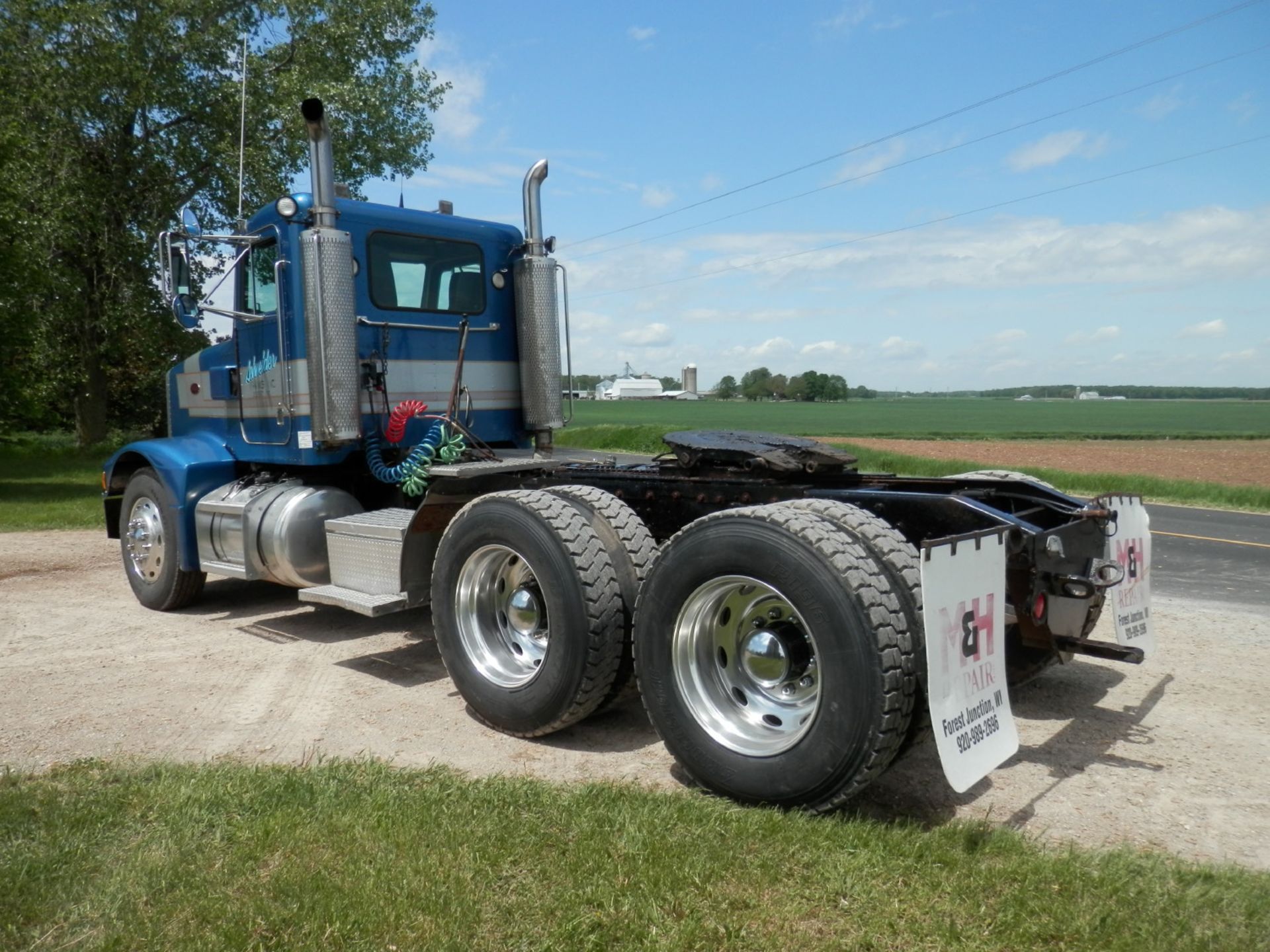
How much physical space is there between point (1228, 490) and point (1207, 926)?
55.7 ft

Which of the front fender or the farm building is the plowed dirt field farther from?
the farm building

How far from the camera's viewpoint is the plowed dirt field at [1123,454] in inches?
1001

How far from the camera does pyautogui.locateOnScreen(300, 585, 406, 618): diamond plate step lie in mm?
5473

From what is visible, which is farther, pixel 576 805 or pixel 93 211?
pixel 93 211

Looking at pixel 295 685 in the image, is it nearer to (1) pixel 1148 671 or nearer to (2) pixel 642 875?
(2) pixel 642 875

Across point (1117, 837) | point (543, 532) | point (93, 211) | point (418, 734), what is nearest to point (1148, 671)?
point (1117, 837)

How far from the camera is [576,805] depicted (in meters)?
3.60

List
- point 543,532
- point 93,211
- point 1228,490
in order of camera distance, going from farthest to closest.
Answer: point 93,211, point 1228,490, point 543,532

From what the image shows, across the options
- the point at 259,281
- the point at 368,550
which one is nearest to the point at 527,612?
the point at 368,550

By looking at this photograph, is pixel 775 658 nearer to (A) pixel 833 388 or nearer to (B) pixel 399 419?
(B) pixel 399 419

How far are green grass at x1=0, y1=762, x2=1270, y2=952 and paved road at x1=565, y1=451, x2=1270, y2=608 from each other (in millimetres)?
2962

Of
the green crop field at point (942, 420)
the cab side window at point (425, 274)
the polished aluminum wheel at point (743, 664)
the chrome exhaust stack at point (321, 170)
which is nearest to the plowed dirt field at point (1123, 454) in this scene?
the green crop field at point (942, 420)

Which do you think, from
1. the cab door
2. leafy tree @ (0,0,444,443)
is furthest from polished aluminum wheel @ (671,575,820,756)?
leafy tree @ (0,0,444,443)

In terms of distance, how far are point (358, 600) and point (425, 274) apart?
8.09 feet
